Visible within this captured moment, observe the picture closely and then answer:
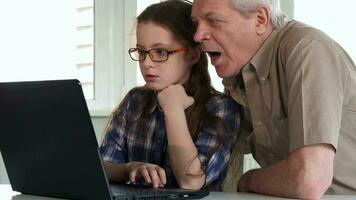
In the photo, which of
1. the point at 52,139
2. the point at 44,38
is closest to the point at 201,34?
the point at 52,139

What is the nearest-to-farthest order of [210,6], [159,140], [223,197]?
[223,197]
[210,6]
[159,140]

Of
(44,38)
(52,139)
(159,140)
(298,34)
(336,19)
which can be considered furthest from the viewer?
(44,38)

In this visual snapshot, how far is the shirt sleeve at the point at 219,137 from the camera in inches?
62.2

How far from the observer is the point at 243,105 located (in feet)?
5.41

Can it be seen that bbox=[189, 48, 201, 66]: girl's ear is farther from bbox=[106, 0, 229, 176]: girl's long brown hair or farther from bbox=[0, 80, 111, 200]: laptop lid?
bbox=[0, 80, 111, 200]: laptop lid

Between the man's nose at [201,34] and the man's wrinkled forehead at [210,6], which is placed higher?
the man's wrinkled forehead at [210,6]

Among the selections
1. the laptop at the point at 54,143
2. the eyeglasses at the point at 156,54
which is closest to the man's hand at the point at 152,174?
the laptop at the point at 54,143

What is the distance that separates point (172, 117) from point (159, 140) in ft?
0.65

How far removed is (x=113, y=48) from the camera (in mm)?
3312

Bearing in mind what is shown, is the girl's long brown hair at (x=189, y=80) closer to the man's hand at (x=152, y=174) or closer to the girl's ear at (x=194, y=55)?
the girl's ear at (x=194, y=55)

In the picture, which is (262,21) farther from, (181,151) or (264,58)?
(181,151)

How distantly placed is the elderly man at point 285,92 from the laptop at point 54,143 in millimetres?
243

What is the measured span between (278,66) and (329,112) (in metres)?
0.23

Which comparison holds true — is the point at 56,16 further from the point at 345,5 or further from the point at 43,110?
the point at 43,110
